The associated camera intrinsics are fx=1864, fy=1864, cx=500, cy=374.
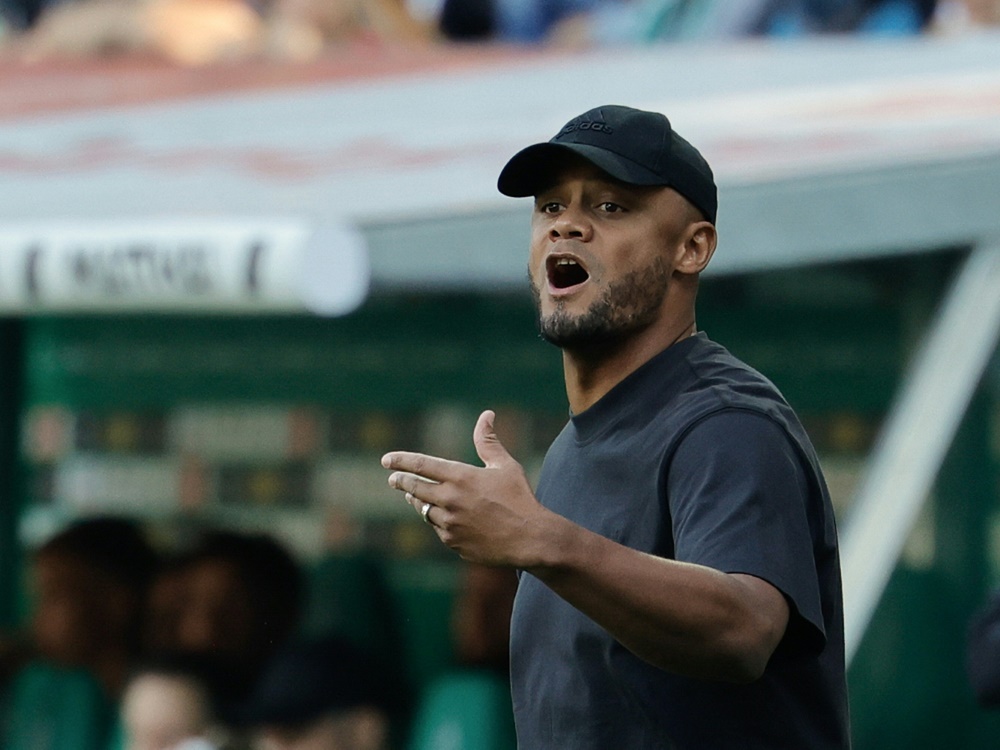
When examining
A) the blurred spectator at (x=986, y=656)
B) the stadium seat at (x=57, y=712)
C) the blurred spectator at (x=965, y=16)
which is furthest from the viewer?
the blurred spectator at (x=965, y=16)

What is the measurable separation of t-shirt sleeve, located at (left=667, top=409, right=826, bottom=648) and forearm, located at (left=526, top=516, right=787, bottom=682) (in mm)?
41

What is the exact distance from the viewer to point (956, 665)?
166 inches

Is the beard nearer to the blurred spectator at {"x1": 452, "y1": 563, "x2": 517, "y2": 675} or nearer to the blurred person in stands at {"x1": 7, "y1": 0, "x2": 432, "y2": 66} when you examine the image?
the blurred spectator at {"x1": 452, "y1": 563, "x2": 517, "y2": 675}

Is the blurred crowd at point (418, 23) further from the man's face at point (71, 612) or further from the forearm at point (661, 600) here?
the forearm at point (661, 600)

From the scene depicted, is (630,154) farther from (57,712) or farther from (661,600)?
(57,712)

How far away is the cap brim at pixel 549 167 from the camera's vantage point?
172 centimetres

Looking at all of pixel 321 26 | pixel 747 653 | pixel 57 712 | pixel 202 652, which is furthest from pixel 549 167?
pixel 321 26

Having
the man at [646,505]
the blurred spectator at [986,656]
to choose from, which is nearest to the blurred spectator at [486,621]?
the blurred spectator at [986,656]

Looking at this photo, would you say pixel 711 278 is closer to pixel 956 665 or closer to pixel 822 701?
pixel 956 665

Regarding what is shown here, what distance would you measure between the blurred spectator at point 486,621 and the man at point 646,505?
2704 millimetres

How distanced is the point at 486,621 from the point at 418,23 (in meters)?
3.21

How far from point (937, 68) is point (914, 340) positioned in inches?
49.5

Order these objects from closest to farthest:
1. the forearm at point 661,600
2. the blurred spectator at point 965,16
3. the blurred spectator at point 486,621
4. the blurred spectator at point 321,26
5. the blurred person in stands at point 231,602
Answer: the forearm at point 661,600 → the blurred spectator at point 486,621 → the blurred person in stands at point 231,602 → the blurred spectator at point 965,16 → the blurred spectator at point 321,26

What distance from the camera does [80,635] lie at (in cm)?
503
